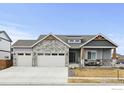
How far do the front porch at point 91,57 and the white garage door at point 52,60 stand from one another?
1465 millimetres

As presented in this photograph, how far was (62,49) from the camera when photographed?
31625 millimetres

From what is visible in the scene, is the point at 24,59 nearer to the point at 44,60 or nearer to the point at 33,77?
the point at 44,60

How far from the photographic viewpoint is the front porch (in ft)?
103

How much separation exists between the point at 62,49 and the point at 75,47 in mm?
1943

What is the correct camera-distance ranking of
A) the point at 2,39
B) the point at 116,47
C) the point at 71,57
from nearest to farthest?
the point at 116,47
the point at 71,57
the point at 2,39

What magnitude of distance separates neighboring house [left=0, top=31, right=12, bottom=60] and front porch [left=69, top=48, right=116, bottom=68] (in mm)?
10859

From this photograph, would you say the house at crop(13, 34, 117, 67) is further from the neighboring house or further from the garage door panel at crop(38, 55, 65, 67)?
the neighboring house

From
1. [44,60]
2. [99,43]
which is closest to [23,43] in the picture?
[44,60]

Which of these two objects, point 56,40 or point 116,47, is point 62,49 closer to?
point 56,40

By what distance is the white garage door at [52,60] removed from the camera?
31.5 metres

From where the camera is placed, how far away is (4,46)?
37375 millimetres

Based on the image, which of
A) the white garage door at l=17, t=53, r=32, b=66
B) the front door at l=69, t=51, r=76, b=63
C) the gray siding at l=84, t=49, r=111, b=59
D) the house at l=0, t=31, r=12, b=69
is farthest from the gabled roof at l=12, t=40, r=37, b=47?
the gray siding at l=84, t=49, r=111, b=59

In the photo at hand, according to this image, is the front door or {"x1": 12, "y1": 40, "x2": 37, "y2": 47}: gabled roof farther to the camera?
the front door
